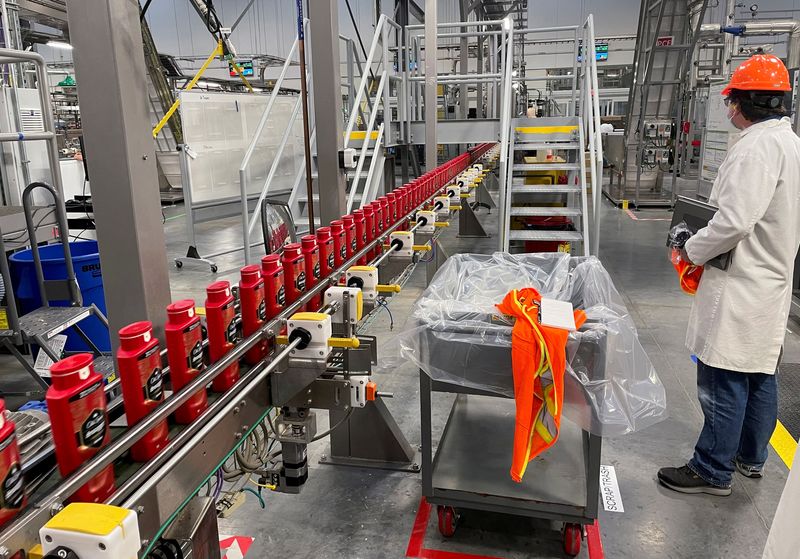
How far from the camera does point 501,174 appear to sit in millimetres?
5109

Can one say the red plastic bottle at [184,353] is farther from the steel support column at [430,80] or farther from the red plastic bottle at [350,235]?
the steel support column at [430,80]

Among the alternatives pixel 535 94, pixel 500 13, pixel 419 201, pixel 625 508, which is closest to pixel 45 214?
pixel 419 201

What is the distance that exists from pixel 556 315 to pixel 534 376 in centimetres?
22

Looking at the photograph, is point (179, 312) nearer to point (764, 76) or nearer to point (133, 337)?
point (133, 337)

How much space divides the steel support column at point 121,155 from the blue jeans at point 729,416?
86.4 inches

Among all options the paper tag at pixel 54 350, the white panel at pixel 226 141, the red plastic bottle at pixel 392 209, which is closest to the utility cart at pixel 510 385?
the red plastic bottle at pixel 392 209

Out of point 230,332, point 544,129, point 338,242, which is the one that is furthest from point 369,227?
point 544,129

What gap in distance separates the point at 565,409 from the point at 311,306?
927 millimetres

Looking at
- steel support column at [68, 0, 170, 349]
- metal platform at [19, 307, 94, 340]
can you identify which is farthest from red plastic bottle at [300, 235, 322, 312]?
metal platform at [19, 307, 94, 340]

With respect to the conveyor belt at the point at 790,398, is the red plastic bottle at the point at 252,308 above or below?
above

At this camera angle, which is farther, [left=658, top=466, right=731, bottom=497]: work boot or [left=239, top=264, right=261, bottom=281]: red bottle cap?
[left=658, top=466, right=731, bottom=497]: work boot

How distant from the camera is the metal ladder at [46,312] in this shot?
10.5 ft

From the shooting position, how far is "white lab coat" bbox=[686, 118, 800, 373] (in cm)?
217

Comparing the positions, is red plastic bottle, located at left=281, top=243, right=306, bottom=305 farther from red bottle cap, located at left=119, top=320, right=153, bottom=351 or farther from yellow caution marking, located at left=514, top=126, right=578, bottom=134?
yellow caution marking, located at left=514, top=126, right=578, bottom=134
